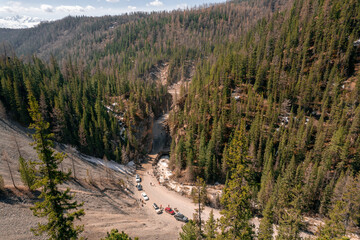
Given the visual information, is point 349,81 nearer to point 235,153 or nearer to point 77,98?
point 235,153

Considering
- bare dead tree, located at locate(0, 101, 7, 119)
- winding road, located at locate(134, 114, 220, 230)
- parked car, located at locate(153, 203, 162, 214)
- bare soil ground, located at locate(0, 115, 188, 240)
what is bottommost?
winding road, located at locate(134, 114, 220, 230)

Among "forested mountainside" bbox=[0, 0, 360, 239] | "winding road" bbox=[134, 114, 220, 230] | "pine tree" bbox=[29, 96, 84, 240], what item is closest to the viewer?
"pine tree" bbox=[29, 96, 84, 240]

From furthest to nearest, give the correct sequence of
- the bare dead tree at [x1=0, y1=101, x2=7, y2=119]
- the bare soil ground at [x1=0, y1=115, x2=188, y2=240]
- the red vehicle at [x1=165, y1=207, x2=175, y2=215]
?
the bare dead tree at [x1=0, y1=101, x2=7, y2=119] < the red vehicle at [x1=165, y1=207, x2=175, y2=215] < the bare soil ground at [x1=0, y1=115, x2=188, y2=240]

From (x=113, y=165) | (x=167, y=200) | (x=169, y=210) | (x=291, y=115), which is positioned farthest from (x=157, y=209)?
(x=291, y=115)

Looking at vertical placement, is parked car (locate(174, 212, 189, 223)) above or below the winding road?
above

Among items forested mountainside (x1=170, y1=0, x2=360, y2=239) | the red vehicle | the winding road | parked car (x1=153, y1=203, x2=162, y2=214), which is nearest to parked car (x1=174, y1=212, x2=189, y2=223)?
the winding road

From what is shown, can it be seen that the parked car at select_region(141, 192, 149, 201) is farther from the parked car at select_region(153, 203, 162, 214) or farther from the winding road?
the parked car at select_region(153, 203, 162, 214)

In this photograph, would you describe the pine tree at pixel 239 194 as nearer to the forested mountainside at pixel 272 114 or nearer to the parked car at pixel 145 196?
the forested mountainside at pixel 272 114

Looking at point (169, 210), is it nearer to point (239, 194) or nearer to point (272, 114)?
point (239, 194)

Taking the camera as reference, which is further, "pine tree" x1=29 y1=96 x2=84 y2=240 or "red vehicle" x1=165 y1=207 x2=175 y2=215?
"red vehicle" x1=165 y1=207 x2=175 y2=215
